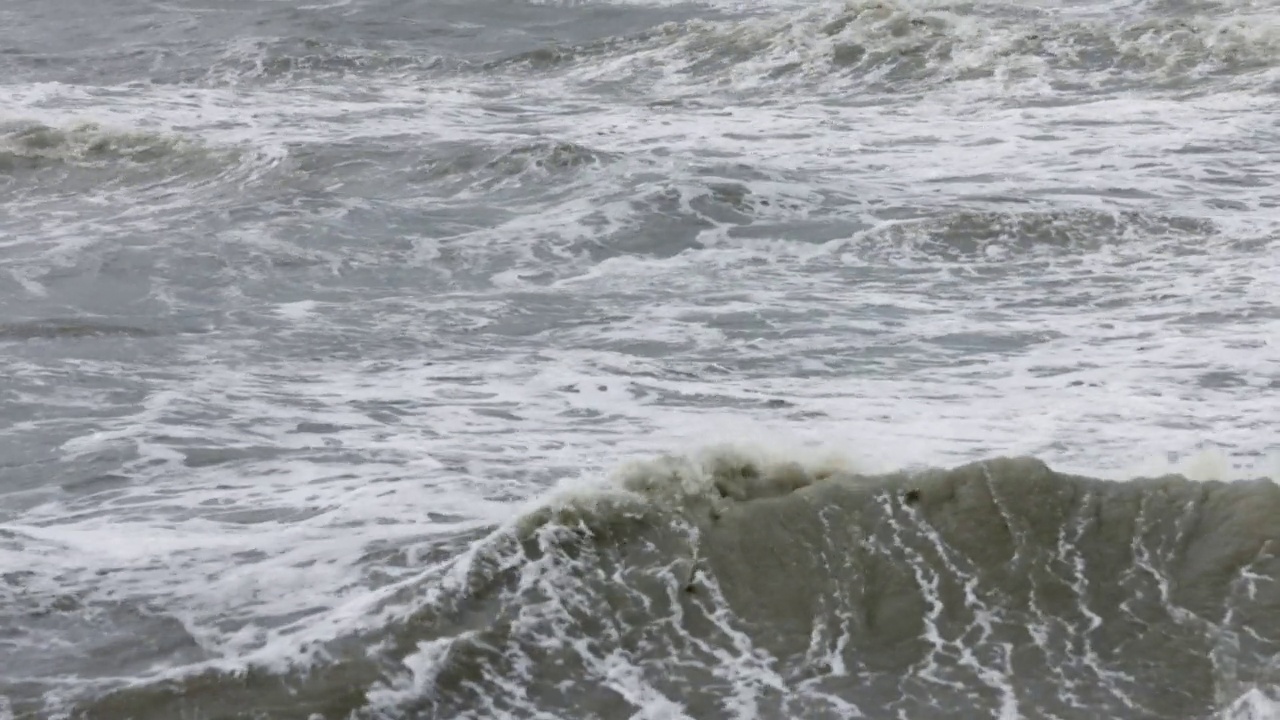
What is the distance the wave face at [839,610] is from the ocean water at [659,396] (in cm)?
1

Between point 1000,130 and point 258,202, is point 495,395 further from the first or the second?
point 1000,130

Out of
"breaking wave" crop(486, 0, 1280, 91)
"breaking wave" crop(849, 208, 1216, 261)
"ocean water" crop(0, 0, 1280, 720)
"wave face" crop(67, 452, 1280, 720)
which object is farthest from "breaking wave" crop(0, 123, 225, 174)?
"wave face" crop(67, 452, 1280, 720)

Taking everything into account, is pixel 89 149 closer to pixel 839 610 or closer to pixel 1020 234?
pixel 1020 234

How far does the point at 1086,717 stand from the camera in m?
3.96

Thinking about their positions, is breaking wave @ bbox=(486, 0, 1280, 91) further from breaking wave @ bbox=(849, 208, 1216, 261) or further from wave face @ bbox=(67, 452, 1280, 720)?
wave face @ bbox=(67, 452, 1280, 720)

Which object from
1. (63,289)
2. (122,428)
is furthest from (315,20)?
(122,428)

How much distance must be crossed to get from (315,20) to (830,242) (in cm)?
1127

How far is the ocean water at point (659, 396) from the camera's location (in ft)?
14.0

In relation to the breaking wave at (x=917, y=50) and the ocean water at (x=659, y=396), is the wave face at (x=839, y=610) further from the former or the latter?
the breaking wave at (x=917, y=50)

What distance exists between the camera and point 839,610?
4.47 meters

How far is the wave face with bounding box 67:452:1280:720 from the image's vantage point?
13.4ft

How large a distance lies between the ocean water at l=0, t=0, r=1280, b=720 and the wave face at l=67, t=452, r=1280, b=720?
13 mm

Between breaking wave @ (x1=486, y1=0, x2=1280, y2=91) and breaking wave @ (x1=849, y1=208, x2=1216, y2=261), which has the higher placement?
breaking wave @ (x1=486, y1=0, x2=1280, y2=91)

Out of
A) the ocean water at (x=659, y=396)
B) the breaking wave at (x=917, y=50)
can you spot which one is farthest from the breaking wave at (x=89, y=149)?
the breaking wave at (x=917, y=50)
